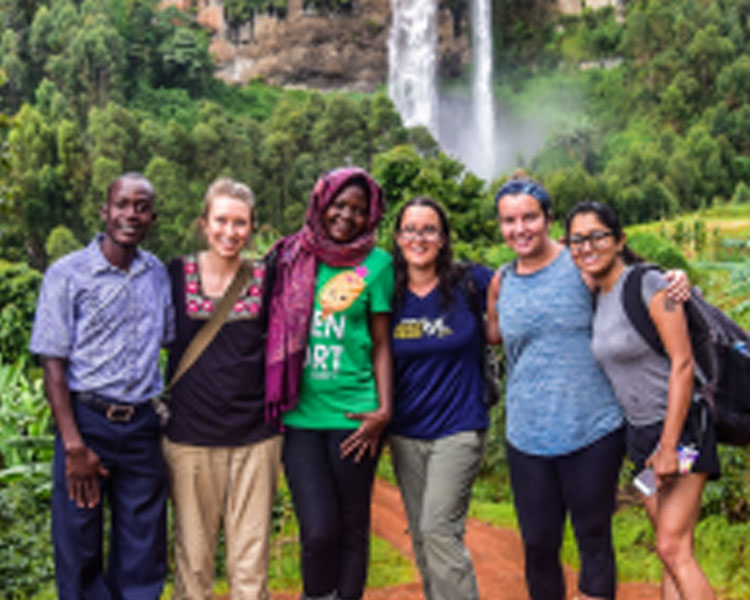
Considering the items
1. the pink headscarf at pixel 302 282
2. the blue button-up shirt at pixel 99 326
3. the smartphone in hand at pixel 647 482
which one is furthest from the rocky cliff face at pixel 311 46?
the smartphone in hand at pixel 647 482

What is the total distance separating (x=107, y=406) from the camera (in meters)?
2.47

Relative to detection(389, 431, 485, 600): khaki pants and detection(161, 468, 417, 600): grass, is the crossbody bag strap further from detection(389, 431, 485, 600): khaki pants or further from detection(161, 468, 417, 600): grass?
detection(161, 468, 417, 600): grass

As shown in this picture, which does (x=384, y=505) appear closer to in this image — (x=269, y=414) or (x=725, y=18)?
(x=269, y=414)

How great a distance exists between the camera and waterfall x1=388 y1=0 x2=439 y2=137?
1752 inches

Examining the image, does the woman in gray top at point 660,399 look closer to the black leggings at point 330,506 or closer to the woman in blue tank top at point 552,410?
the woman in blue tank top at point 552,410

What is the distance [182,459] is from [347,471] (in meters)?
0.53

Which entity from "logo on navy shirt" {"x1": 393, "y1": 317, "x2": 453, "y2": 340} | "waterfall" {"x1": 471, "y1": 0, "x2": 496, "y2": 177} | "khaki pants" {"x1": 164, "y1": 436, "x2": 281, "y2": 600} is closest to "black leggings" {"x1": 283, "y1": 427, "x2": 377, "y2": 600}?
"khaki pants" {"x1": 164, "y1": 436, "x2": 281, "y2": 600}

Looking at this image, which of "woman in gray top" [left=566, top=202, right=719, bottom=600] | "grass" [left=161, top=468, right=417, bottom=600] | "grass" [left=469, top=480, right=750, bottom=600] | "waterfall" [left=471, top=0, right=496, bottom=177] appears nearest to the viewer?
"woman in gray top" [left=566, top=202, right=719, bottom=600]

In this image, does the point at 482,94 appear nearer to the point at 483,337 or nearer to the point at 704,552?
the point at 704,552

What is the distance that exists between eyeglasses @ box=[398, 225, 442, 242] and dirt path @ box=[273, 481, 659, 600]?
1.42 metres

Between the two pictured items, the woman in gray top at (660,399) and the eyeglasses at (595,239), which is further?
the eyeglasses at (595,239)

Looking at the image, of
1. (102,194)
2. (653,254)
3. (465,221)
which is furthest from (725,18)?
(653,254)

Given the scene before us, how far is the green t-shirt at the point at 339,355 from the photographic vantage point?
2.57 m

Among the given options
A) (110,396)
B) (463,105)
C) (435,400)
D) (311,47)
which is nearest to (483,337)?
(435,400)
